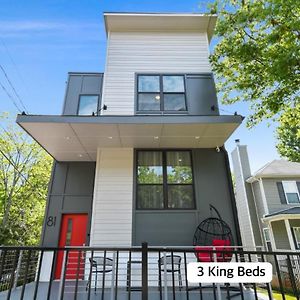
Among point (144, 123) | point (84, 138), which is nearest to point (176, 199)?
point (144, 123)

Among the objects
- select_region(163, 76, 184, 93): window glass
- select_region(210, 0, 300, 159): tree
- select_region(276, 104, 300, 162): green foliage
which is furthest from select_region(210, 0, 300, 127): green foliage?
select_region(276, 104, 300, 162): green foliage

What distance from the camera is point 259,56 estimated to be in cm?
618

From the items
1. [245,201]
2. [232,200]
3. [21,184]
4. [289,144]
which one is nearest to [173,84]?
[232,200]

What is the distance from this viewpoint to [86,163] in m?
7.71

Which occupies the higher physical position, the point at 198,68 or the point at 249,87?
the point at 198,68

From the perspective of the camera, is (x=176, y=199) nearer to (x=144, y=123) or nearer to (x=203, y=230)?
(x=203, y=230)

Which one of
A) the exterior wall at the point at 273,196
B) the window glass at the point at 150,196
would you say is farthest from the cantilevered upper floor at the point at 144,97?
the exterior wall at the point at 273,196

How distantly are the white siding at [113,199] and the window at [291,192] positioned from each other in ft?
34.0

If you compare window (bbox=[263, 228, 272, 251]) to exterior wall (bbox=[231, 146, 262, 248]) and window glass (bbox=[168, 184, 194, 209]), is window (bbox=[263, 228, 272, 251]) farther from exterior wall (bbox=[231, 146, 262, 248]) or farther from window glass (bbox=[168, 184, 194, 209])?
window glass (bbox=[168, 184, 194, 209])

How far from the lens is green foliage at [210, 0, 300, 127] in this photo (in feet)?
16.7

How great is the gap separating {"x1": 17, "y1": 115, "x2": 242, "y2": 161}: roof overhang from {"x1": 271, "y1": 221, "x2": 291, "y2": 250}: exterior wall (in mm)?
7803

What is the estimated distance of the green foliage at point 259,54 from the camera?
5.08 metres

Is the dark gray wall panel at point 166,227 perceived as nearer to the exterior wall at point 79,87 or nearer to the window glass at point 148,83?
the window glass at point 148,83

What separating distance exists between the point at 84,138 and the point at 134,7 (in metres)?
5.19
